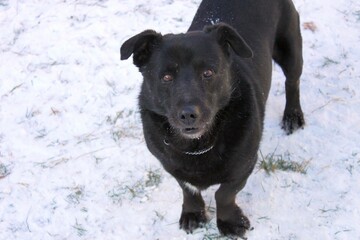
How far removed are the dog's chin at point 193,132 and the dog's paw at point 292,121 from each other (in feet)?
4.70

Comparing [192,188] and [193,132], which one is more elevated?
[193,132]

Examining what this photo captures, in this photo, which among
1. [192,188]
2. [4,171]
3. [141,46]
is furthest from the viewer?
[4,171]

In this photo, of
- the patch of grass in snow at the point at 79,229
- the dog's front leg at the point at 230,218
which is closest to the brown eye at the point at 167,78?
the dog's front leg at the point at 230,218

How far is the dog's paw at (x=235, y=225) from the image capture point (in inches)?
144

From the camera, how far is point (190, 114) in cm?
286

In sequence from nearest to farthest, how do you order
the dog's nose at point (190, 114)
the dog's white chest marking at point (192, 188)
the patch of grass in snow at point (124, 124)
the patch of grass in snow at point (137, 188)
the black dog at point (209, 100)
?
1. the dog's nose at point (190, 114)
2. the black dog at point (209, 100)
3. the dog's white chest marking at point (192, 188)
4. the patch of grass in snow at point (137, 188)
5. the patch of grass in snow at point (124, 124)

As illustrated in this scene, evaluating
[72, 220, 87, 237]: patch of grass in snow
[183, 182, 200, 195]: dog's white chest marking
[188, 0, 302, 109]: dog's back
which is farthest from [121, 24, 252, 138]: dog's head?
[72, 220, 87, 237]: patch of grass in snow

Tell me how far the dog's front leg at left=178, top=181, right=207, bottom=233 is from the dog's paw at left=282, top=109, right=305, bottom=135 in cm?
110

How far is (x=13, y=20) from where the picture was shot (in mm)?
5523

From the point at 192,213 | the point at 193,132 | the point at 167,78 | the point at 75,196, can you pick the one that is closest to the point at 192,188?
the point at 192,213

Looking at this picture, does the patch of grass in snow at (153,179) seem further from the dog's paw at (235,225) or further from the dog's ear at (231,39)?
the dog's ear at (231,39)

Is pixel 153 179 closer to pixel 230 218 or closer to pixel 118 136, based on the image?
pixel 118 136

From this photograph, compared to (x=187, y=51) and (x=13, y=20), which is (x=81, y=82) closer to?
(x=13, y=20)

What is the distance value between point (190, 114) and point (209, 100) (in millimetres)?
186
